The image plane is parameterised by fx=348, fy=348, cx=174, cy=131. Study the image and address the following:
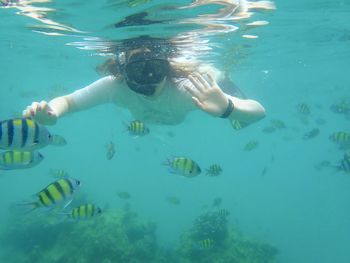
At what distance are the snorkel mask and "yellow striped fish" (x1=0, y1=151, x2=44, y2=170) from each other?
7.43 feet

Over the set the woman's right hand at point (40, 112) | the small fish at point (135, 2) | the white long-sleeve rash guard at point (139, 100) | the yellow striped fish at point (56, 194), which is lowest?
the yellow striped fish at point (56, 194)

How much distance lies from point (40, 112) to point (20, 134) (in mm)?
1786

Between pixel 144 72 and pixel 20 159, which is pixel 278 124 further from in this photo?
pixel 20 159

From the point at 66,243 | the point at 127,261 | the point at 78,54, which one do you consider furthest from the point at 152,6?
the point at 78,54

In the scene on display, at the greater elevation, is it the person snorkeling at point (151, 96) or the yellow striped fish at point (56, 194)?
the person snorkeling at point (151, 96)

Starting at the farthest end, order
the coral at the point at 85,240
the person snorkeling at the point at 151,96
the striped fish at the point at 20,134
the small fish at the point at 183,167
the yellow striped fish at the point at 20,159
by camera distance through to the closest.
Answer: the coral at the point at 85,240 → the small fish at the point at 183,167 → the yellow striped fish at the point at 20,159 → the person snorkeling at the point at 151,96 → the striped fish at the point at 20,134

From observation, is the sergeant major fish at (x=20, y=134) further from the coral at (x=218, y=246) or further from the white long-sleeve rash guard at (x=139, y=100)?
the coral at (x=218, y=246)

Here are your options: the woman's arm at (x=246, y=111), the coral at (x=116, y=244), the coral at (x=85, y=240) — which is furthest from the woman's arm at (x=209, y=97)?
the coral at (x=85, y=240)

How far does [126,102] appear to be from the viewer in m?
8.28

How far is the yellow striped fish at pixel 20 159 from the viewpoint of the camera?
19.7 feet

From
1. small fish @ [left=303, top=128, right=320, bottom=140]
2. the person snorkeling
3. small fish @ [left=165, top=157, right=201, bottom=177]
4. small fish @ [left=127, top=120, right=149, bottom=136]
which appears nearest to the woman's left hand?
the person snorkeling

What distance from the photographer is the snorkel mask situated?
689cm

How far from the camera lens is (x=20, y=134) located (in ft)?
12.8

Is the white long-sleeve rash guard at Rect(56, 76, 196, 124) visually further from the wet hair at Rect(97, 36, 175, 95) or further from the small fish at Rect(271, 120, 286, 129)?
the small fish at Rect(271, 120, 286, 129)
